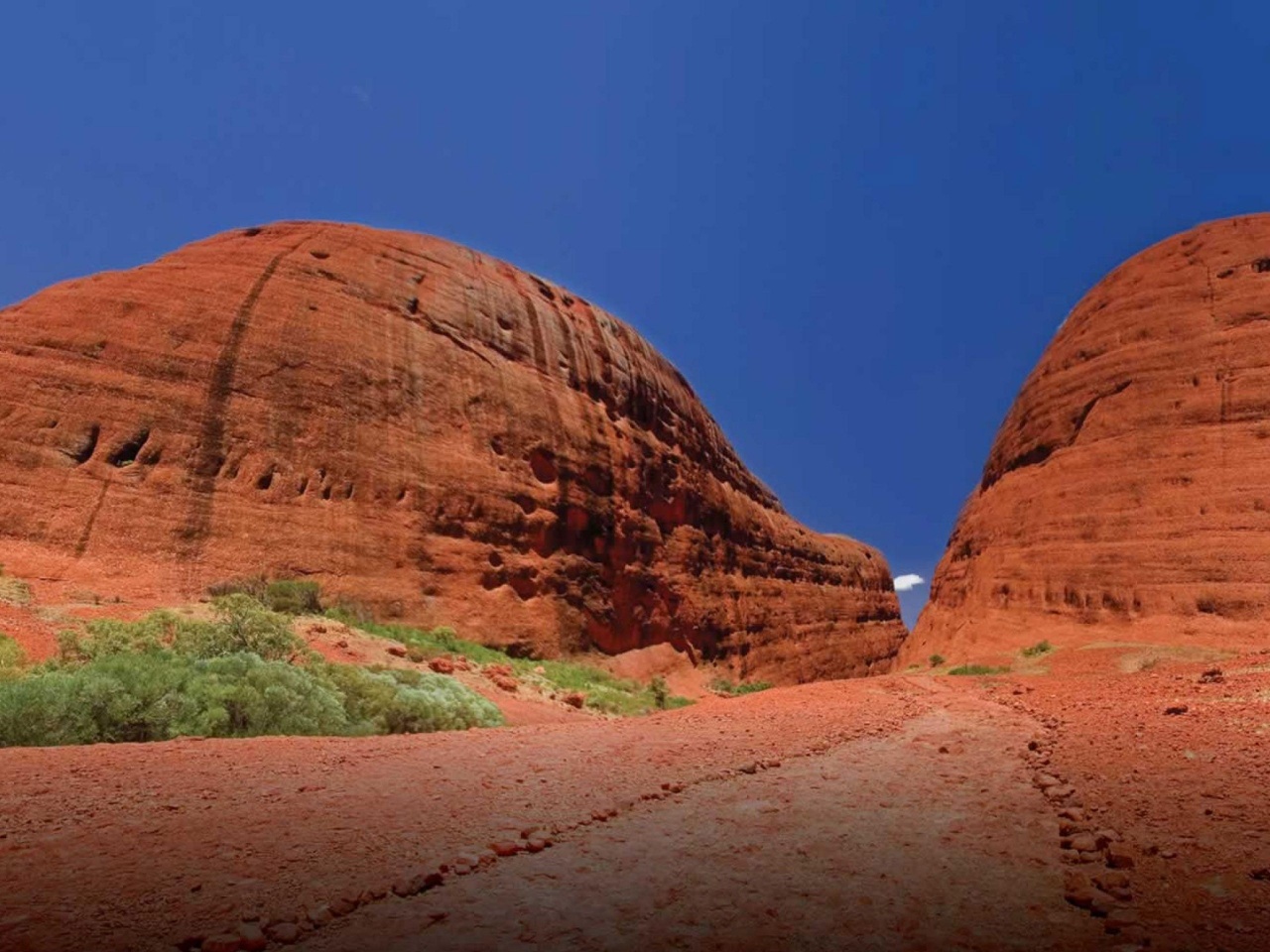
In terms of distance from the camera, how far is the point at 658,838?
502 cm

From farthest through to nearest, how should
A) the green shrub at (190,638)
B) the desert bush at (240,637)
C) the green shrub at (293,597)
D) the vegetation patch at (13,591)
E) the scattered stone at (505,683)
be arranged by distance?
the green shrub at (293,597)
the scattered stone at (505,683)
the vegetation patch at (13,591)
the desert bush at (240,637)
the green shrub at (190,638)

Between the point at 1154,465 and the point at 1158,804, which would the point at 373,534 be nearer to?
the point at 1158,804

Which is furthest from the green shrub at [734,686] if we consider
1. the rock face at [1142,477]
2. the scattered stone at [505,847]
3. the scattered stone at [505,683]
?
the scattered stone at [505,847]

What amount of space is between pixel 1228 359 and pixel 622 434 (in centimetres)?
2093

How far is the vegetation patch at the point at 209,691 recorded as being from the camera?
746 cm

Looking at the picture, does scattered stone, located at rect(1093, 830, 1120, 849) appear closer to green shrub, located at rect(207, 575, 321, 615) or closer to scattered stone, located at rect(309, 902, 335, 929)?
scattered stone, located at rect(309, 902, 335, 929)

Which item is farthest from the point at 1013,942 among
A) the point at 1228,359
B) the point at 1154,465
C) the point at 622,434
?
the point at 622,434

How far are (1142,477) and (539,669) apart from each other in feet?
58.5

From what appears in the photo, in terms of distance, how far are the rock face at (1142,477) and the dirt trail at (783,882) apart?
52.5 ft

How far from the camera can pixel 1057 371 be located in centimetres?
2650

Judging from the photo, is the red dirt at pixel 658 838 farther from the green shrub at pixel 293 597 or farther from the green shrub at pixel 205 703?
the green shrub at pixel 293 597

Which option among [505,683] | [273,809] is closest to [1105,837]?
[273,809]

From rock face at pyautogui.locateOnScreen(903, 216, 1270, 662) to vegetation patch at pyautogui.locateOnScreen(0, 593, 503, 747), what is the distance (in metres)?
16.7

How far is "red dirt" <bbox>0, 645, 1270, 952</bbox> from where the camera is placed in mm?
3535
